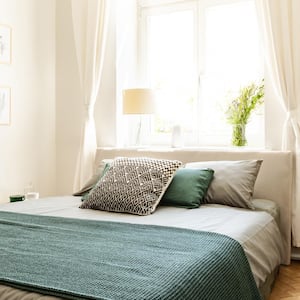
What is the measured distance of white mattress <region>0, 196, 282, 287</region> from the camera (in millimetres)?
2166

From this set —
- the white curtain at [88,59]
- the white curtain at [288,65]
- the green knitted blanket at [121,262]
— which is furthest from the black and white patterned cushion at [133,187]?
the white curtain at [88,59]

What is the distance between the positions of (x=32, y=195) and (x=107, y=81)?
4.26 ft

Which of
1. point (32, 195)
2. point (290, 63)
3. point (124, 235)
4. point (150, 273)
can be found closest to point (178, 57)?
point (290, 63)

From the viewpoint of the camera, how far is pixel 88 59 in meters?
3.97

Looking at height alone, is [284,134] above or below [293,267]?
above

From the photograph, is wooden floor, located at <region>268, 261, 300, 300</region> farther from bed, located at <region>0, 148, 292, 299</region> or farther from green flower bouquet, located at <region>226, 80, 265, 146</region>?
green flower bouquet, located at <region>226, 80, 265, 146</region>

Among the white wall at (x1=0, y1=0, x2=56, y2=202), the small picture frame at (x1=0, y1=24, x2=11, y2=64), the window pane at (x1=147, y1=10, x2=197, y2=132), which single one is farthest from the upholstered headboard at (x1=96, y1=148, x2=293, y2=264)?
the small picture frame at (x1=0, y1=24, x2=11, y2=64)

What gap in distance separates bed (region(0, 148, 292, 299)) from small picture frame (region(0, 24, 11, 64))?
4.20 feet

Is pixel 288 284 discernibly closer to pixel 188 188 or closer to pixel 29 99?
pixel 188 188

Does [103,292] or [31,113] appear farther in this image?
[31,113]

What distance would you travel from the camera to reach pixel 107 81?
159 inches

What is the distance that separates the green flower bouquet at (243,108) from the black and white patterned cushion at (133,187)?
33.5 inches

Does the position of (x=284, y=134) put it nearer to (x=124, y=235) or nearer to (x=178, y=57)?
(x=178, y=57)

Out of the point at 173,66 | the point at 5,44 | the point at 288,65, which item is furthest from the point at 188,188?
the point at 5,44
